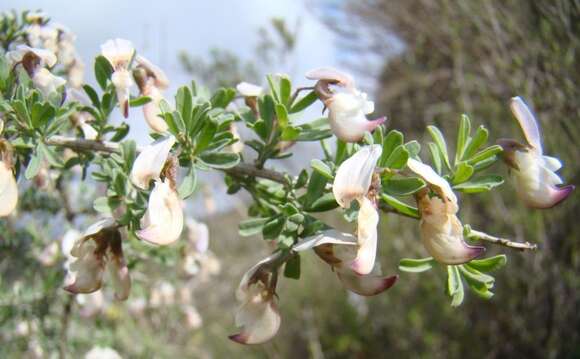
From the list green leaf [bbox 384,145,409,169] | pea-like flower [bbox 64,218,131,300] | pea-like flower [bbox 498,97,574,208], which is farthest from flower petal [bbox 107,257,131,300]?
pea-like flower [bbox 498,97,574,208]

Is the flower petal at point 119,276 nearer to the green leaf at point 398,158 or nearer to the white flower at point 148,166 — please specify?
the white flower at point 148,166

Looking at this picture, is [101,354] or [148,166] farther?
[101,354]

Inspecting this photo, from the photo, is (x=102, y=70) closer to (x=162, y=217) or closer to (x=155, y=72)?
(x=155, y=72)

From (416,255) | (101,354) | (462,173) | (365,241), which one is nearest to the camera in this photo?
(365,241)

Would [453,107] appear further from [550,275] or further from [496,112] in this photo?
[550,275]

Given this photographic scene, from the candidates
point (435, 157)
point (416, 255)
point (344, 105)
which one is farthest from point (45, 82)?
point (416, 255)

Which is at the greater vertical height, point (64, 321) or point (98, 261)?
point (98, 261)
